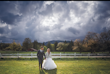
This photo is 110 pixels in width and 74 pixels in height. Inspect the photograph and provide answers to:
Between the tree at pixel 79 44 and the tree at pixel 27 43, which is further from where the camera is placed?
the tree at pixel 27 43

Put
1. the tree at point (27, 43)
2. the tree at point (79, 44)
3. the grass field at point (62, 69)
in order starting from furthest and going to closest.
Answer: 1. the tree at point (27, 43)
2. the tree at point (79, 44)
3. the grass field at point (62, 69)

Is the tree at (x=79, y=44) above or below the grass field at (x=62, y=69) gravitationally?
above

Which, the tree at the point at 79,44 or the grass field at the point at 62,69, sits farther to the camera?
the tree at the point at 79,44

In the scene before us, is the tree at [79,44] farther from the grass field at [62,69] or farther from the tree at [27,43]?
the tree at [27,43]

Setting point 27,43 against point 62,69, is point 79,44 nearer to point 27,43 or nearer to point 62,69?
point 62,69

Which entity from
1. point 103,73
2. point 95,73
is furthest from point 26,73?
point 103,73

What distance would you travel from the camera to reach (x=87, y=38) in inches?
934

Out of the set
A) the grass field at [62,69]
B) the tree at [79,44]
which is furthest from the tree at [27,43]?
the grass field at [62,69]

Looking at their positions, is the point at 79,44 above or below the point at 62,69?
above

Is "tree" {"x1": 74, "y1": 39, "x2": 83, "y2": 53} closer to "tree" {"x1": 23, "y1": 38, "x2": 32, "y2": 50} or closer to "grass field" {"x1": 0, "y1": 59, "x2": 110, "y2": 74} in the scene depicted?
"grass field" {"x1": 0, "y1": 59, "x2": 110, "y2": 74}

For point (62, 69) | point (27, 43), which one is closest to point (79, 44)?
point (62, 69)

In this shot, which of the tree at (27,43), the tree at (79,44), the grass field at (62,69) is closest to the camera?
the grass field at (62,69)

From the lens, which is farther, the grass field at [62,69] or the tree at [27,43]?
the tree at [27,43]

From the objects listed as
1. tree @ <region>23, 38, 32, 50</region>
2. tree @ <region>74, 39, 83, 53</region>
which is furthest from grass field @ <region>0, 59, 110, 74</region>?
tree @ <region>23, 38, 32, 50</region>
